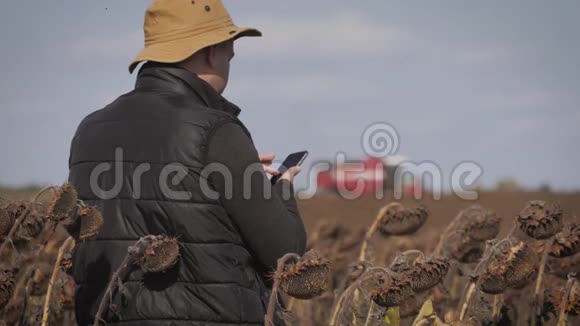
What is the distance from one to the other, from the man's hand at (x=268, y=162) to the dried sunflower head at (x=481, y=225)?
1.64 m

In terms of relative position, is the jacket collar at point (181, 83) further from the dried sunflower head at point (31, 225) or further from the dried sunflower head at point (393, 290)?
the dried sunflower head at point (393, 290)

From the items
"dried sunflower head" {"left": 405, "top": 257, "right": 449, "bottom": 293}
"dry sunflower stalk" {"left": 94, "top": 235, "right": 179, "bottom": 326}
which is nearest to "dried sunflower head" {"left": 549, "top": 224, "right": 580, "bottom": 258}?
"dried sunflower head" {"left": 405, "top": 257, "right": 449, "bottom": 293}

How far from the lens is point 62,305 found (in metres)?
4.95

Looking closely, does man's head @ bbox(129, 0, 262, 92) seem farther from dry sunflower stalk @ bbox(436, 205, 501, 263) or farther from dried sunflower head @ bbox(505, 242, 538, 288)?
dry sunflower stalk @ bbox(436, 205, 501, 263)

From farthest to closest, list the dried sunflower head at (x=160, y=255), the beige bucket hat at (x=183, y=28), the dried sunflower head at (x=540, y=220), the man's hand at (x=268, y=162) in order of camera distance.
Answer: the dried sunflower head at (x=540, y=220) < the man's hand at (x=268, y=162) < the beige bucket hat at (x=183, y=28) < the dried sunflower head at (x=160, y=255)

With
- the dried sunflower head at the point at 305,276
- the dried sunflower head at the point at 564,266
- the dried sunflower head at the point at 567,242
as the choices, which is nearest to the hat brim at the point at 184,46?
the dried sunflower head at the point at 305,276

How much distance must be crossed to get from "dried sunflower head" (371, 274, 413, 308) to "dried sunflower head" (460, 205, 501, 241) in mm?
1709

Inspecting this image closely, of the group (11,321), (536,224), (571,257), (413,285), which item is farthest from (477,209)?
(11,321)

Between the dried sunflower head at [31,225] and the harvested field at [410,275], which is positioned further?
the dried sunflower head at [31,225]

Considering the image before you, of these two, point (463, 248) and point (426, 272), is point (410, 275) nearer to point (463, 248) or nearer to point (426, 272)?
point (426, 272)

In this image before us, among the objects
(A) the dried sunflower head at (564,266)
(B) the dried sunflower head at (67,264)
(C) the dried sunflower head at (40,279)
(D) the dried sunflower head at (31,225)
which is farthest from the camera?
(A) the dried sunflower head at (564,266)

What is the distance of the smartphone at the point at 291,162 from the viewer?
389cm

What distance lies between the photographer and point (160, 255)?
3344mm

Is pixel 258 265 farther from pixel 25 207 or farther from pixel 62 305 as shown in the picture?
pixel 62 305
